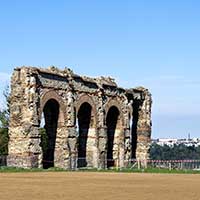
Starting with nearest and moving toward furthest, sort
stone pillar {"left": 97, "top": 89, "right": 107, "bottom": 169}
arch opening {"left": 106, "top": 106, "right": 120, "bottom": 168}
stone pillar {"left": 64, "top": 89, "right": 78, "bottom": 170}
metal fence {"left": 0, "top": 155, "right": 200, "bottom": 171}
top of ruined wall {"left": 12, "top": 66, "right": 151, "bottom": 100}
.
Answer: top of ruined wall {"left": 12, "top": 66, "right": 151, "bottom": 100} → stone pillar {"left": 64, "top": 89, "right": 78, "bottom": 170} → metal fence {"left": 0, "top": 155, "right": 200, "bottom": 171} → stone pillar {"left": 97, "top": 89, "right": 107, "bottom": 169} → arch opening {"left": 106, "top": 106, "right": 120, "bottom": 168}

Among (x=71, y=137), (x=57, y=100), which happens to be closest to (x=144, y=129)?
(x=71, y=137)

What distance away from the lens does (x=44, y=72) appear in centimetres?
3509

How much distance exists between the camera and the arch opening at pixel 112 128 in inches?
1708

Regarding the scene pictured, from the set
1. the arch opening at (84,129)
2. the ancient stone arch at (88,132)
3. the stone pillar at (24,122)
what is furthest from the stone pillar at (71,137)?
the stone pillar at (24,122)

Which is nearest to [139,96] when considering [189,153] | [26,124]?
[26,124]

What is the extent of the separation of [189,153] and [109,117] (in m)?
77.3

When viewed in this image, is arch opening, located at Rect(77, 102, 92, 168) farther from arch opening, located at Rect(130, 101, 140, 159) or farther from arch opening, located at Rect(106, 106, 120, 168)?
arch opening, located at Rect(130, 101, 140, 159)

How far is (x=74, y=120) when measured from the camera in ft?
122

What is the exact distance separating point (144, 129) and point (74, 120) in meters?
10.5

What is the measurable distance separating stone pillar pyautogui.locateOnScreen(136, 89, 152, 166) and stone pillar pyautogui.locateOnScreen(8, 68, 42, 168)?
13.9 metres

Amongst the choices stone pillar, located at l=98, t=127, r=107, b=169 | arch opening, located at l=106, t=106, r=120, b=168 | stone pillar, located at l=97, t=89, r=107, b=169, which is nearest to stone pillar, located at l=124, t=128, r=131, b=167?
arch opening, located at l=106, t=106, r=120, b=168

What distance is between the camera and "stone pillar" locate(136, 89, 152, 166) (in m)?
46.0

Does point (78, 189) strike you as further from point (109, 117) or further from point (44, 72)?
point (109, 117)

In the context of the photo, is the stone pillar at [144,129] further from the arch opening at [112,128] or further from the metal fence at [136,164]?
the arch opening at [112,128]
